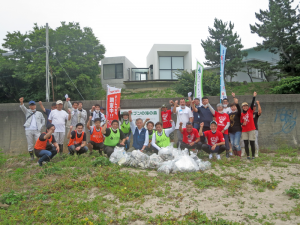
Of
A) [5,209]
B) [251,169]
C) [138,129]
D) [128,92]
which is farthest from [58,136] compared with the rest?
[128,92]

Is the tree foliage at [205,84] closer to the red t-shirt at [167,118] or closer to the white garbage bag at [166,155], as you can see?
the red t-shirt at [167,118]

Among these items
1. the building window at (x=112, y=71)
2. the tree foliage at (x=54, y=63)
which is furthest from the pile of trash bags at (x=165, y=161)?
the building window at (x=112, y=71)

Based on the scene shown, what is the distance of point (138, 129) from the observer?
711 cm

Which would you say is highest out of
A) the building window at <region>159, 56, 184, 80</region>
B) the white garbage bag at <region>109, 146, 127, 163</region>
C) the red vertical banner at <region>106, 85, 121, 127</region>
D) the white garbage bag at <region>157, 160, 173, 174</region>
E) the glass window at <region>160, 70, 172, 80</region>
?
the building window at <region>159, 56, 184, 80</region>

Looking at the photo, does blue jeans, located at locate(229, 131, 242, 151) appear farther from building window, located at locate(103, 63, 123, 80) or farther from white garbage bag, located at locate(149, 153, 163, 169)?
building window, located at locate(103, 63, 123, 80)

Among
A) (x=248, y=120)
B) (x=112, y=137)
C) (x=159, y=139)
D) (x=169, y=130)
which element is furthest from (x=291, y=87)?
(x=112, y=137)

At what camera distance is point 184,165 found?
5758 millimetres

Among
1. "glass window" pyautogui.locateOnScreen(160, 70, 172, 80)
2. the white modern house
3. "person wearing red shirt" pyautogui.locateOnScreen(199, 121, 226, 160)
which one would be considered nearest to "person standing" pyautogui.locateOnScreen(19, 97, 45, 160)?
"person wearing red shirt" pyautogui.locateOnScreen(199, 121, 226, 160)

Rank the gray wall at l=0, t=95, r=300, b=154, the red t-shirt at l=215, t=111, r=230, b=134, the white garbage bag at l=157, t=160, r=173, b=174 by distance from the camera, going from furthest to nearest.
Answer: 1. the gray wall at l=0, t=95, r=300, b=154
2. the red t-shirt at l=215, t=111, r=230, b=134
3. the white garbage bag at l=157, t=160, r=173, b=174

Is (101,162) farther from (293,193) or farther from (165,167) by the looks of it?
(293,193)

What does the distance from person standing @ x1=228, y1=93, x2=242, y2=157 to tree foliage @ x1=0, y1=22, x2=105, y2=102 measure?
14758 mm

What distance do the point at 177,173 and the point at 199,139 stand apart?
65.0 inches

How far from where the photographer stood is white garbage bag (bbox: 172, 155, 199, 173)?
5.68 m

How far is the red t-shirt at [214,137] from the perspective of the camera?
659 cm
